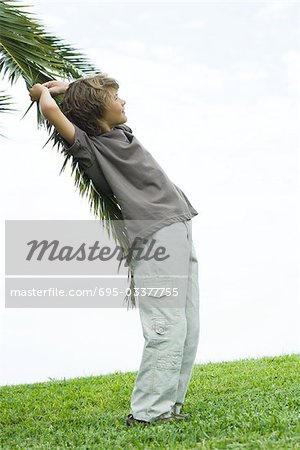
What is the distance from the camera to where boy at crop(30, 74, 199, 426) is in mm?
4199

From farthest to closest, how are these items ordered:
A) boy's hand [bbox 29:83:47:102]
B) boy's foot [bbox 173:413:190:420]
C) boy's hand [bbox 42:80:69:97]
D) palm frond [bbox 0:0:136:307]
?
1. palm frond [bbox 0:0:136:307]
2. boy's hand [bbox 42:80:69:97]
3. boy's hand [bbox 29:83:47:102]
4. boy's foot [bbox 173:413:190:420]

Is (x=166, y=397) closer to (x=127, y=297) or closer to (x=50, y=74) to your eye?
(x=127, y=297)

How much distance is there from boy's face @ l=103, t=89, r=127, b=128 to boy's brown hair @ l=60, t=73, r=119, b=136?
0.02 meters

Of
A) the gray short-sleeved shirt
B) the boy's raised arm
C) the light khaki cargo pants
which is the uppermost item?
the boy's raised arm

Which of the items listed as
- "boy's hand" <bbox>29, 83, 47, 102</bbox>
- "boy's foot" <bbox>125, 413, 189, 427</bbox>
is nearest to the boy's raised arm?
"boy's hand" <bbox>29, 83, 47, 102</bbox>

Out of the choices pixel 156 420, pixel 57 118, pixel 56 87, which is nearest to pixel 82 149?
pixel 57 118

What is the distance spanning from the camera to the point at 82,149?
4270mm

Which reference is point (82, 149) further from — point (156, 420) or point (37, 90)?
point (156, 420)

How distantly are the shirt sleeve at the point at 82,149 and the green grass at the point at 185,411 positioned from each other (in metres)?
1.70

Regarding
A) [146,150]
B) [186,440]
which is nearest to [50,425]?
[186,440]

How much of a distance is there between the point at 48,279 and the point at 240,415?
2.92 meters

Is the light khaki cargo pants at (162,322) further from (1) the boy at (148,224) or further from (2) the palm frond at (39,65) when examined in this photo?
(2) the palm frond at (39,65)

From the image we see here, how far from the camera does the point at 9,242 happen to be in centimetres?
705

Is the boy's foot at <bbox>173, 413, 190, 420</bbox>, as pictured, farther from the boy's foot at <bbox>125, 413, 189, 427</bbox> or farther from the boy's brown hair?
the boy's brown hair
